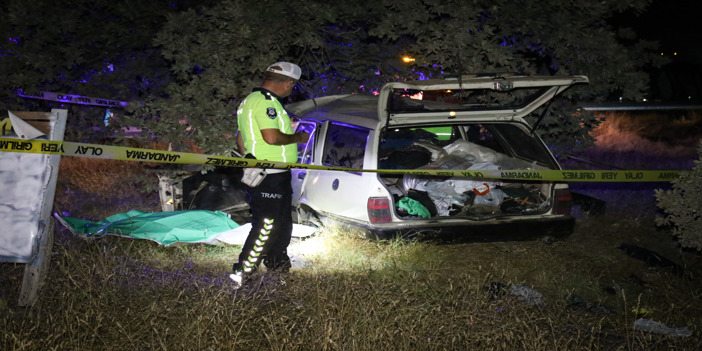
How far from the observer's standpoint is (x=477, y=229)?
5340 millimetres

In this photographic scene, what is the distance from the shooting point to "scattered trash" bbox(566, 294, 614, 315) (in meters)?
4.34

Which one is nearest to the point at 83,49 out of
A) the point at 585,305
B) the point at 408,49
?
the point at 408,49

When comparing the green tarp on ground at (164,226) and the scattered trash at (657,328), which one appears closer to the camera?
the scattered trash at (657,328)

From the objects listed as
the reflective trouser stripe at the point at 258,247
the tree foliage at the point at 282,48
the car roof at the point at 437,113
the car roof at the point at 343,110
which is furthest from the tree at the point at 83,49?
the reflective trouser stripe at the point at 258,247

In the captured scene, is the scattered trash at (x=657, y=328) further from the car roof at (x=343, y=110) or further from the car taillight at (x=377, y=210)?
the car roof at (x=343, y=110)

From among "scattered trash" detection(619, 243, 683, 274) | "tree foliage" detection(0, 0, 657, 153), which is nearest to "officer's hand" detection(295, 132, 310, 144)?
"tree foliage" detection(0, 0, 657, 153)

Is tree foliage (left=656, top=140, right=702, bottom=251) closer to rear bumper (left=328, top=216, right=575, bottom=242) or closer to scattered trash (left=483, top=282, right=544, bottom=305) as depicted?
rear bumper (left=328, top=216, right=575, bottom=242)

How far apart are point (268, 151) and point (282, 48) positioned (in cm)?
256

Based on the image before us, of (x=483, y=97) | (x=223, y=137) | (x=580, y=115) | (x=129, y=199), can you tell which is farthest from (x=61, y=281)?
(x=580, y=115)

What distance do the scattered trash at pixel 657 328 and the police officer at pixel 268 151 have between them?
266 cm

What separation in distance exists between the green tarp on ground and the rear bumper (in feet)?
5.18

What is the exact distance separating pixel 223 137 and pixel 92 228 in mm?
1630

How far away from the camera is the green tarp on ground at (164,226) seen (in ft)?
19.1

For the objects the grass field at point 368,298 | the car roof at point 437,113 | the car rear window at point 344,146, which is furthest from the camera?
the car rear window at point 344,146
